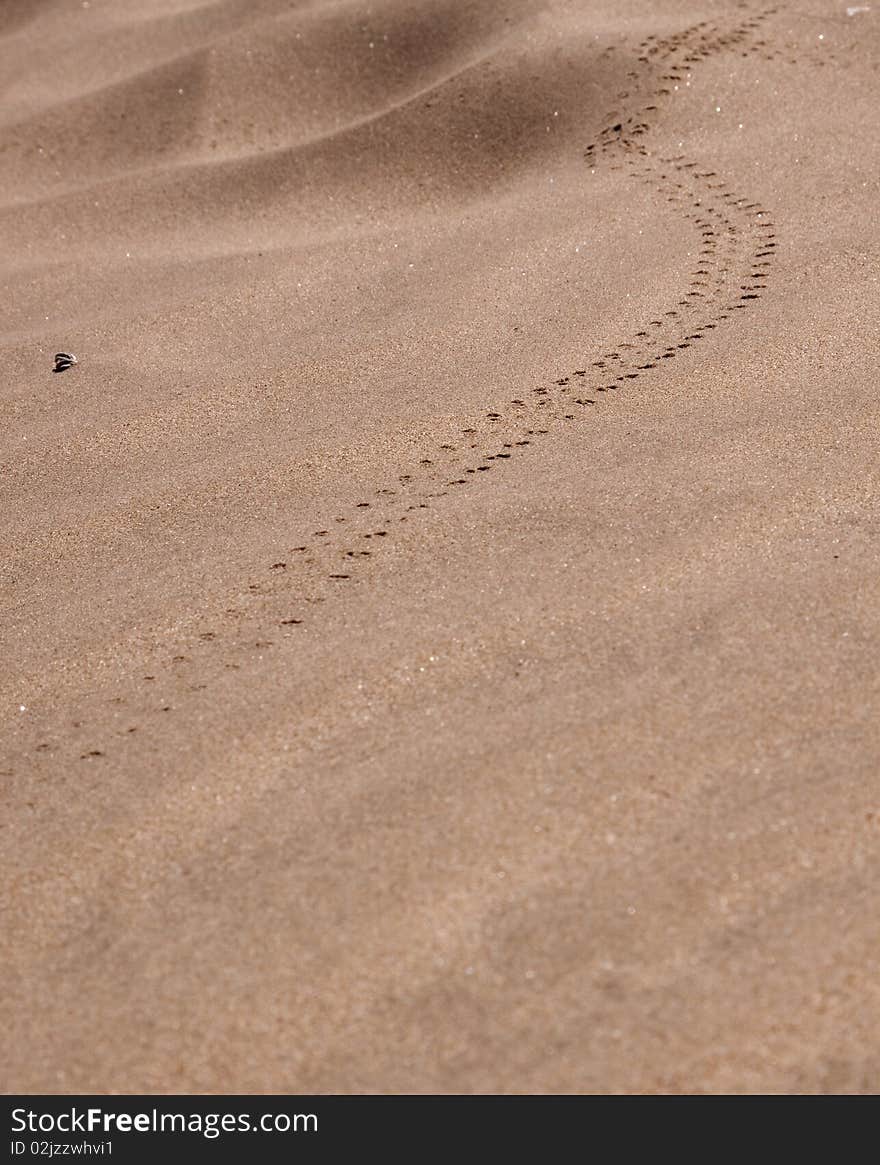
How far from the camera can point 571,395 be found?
2803 mm

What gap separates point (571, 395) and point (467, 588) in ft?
2.37

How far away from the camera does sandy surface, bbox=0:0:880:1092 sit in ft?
5.12

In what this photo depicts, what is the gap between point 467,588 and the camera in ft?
7.37

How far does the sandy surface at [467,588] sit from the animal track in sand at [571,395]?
11 mm

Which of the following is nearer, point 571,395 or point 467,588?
point 467,588

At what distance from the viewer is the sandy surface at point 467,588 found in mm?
1561

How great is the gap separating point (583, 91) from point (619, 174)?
52 cm

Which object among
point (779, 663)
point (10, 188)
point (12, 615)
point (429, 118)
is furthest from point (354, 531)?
point (10, 188)

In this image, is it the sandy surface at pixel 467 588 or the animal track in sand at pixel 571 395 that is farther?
the animal track in sand at pixel 571 395

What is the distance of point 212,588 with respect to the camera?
2350mm

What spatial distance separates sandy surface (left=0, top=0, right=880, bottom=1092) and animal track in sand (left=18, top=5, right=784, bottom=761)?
A: 11 millimetres

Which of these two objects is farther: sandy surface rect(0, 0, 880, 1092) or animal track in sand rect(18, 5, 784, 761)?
animal track in sand rect(18, 5, 784, 761)

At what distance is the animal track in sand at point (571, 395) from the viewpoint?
2.26m
